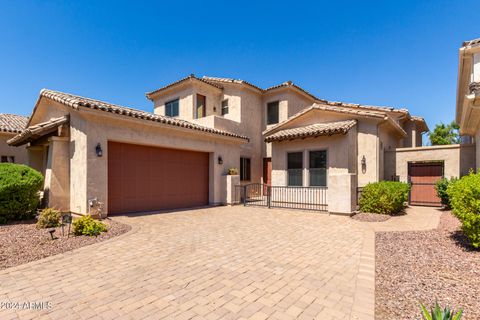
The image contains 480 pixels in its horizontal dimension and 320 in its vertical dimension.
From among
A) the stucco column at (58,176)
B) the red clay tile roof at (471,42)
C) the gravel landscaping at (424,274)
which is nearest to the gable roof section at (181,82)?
the stucco column at (58,176)

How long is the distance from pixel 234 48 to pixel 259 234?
14.6 m

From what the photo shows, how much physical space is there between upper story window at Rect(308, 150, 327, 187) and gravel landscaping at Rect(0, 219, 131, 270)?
973 cm

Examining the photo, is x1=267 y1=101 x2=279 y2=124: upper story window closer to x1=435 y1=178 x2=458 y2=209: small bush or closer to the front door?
the front door

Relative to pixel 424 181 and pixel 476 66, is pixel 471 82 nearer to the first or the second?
pixel 476 66

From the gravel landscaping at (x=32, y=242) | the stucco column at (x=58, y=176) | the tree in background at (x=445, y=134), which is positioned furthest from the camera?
the tree in background at (x=445, y=134)

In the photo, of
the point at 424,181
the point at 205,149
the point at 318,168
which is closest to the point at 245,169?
the point at 205,149

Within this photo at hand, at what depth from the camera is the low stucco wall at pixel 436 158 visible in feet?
43.5

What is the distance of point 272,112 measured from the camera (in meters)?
19.6

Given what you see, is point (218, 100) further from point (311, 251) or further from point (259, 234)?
point (311, 251)

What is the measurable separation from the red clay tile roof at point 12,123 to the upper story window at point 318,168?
18.1m

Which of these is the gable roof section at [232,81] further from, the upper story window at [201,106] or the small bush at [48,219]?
the small bush at [48,219]

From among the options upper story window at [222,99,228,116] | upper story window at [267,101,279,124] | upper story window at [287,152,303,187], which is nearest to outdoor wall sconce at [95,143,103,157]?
upper story window at [287,152,303,187]

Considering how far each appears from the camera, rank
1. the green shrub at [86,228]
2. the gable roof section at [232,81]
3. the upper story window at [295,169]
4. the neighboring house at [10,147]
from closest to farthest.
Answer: the green shrub at [86,228], the upper story window at [295,169], the neighboring house at [10,147], the gable roof section at [232,81]

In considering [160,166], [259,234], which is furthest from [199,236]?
[160,166]
